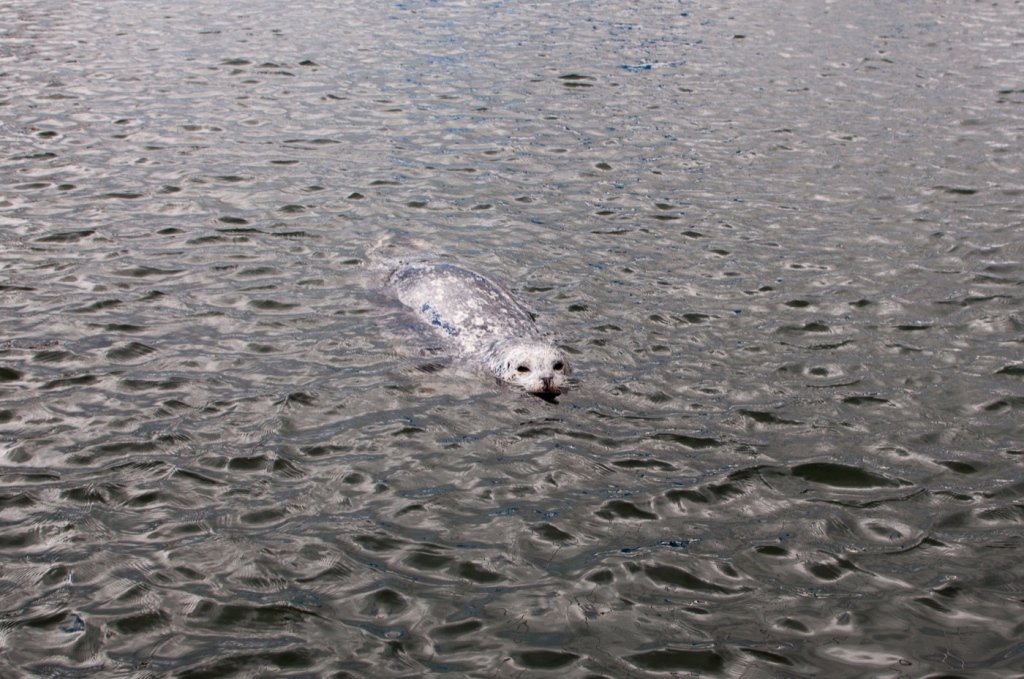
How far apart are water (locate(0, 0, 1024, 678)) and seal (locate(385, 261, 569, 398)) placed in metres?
0.28

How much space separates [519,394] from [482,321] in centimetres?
129

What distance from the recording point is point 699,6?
82.9 feet

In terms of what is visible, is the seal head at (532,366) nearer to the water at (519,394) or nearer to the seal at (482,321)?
the seal at (482,321)

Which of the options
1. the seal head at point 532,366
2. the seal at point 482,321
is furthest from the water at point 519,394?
the seal at point 482,321

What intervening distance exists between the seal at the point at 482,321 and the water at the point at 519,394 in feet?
0.91

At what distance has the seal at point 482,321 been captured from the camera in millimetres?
8508

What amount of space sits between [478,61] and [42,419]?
48.0ft

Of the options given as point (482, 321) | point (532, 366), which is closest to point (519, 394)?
point (532, 366)

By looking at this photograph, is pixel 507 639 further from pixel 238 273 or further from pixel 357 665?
pixel 238 273

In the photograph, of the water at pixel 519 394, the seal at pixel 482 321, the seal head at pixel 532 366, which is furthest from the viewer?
the seal at pixel 482 321

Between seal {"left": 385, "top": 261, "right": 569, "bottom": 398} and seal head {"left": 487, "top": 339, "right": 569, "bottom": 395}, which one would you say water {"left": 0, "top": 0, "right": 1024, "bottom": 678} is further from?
→ seal {"left": 385, "top": 261, "right": 569, "bottom": 398}

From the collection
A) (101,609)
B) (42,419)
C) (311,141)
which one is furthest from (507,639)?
(311,141)

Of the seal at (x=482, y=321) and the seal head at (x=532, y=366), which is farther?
the seal at (x=482, y=321)

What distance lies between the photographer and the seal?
8.51m
